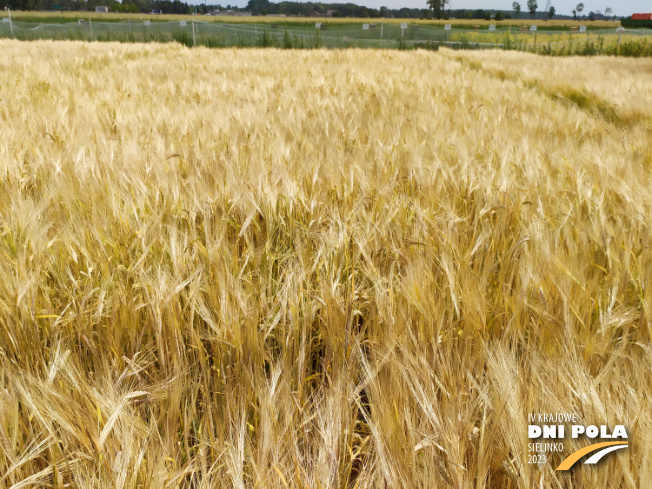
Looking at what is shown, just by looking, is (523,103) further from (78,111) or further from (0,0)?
(0,0)

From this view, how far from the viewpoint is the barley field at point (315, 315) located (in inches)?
20.8

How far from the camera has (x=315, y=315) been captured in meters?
0.85

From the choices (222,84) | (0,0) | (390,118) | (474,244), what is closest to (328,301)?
(474,244)

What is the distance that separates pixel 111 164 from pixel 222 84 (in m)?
3.43

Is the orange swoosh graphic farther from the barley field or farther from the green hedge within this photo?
the green hedge

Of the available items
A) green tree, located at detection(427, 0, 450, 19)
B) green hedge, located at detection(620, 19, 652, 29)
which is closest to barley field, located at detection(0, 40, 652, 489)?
green hedge, located at detection(620, 19, 652, 29)
